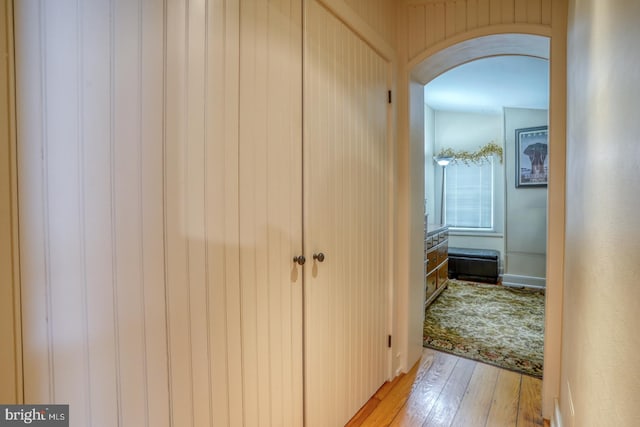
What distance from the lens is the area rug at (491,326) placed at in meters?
2.57

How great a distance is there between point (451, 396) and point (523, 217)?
3.56 metres

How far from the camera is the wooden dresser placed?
3.64 m

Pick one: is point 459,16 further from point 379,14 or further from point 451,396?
point 451,396

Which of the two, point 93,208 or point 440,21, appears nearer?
point 93,208

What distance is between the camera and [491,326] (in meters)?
3.16

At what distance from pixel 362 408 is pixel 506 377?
45.1 inches

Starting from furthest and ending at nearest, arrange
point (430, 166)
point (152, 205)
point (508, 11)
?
point (430, 166), point (508, 11), point (152, 205)

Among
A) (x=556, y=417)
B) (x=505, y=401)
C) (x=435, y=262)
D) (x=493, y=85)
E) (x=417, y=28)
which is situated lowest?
(x=505, y=401)

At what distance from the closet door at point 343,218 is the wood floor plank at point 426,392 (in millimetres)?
227

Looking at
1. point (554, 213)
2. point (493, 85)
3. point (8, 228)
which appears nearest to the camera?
point (8, 228)

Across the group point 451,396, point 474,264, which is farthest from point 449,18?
point 474,264

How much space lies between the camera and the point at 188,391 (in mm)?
958

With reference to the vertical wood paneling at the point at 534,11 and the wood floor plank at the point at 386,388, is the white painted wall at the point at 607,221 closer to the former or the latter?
the vertical wood paneling at the point at 534,11

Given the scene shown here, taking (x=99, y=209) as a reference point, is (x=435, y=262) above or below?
below
